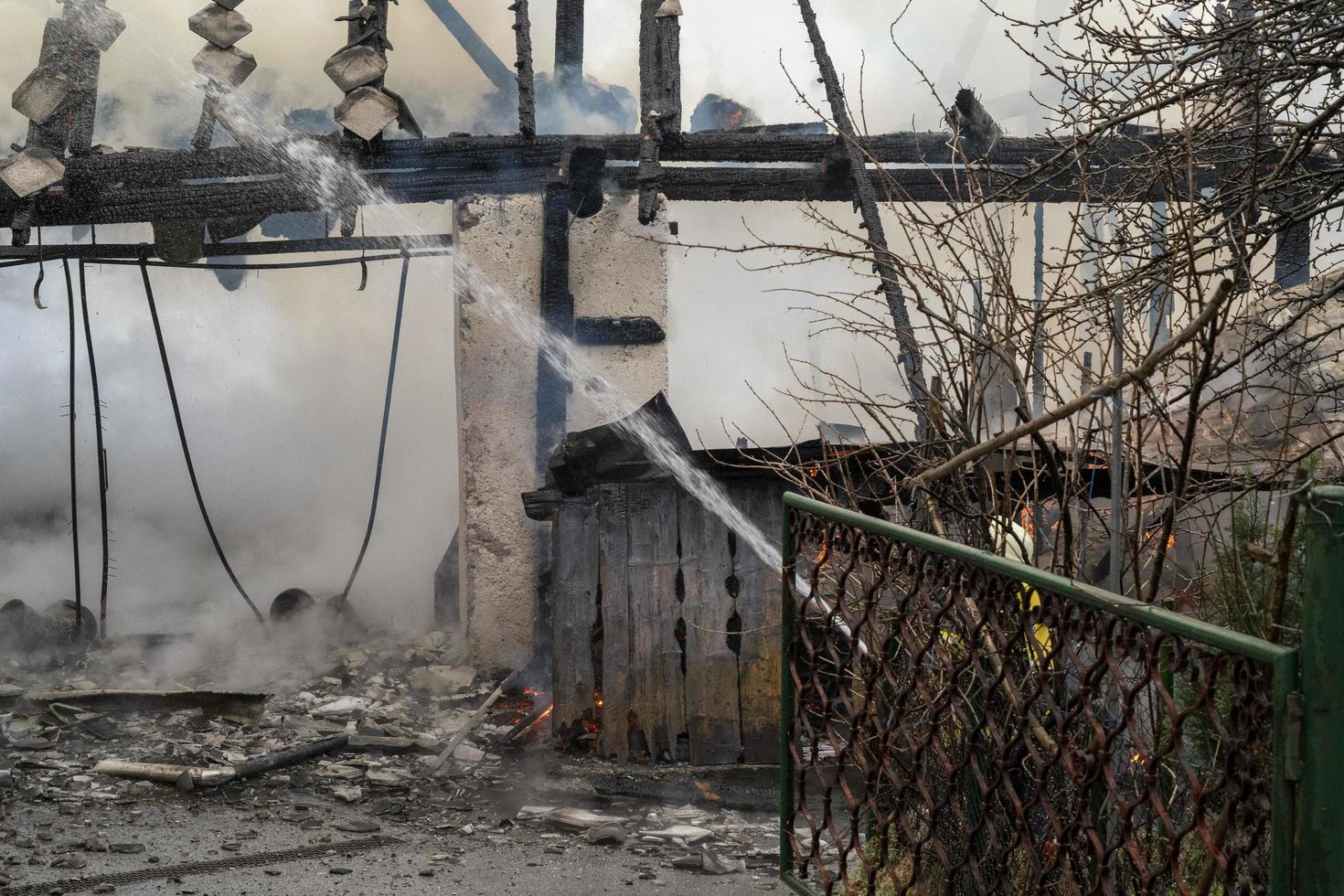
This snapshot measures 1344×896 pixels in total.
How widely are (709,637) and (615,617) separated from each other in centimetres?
56

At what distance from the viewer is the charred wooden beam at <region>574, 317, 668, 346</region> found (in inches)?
351

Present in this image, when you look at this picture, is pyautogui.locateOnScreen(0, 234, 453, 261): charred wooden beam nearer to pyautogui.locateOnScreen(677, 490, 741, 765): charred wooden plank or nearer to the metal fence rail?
pyautogui.locateOnScreen(677, 490, 741, 765): charred wooden plank

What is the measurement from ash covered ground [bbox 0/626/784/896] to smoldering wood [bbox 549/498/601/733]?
12.5 inches

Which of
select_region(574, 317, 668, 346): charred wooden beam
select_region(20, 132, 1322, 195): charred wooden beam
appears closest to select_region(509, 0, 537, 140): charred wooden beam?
select_region(20, 132, 1322, 195): charred wooden beam

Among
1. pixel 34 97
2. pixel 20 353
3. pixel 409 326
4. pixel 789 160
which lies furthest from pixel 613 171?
pixel 20 353

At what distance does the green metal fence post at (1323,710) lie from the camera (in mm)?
1565

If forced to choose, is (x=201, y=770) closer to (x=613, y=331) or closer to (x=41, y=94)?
(x=613, y=331)

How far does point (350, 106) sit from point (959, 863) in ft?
23.3

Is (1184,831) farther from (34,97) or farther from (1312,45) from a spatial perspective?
(34,97)

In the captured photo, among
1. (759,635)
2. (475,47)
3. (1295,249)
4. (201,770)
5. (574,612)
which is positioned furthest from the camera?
(475,47)

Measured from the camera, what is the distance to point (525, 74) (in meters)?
8.62

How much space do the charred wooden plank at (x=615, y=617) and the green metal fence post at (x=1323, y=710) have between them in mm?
5589

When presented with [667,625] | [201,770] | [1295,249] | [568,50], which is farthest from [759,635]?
[568,50]

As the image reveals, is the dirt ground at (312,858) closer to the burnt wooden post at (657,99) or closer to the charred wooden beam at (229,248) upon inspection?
the charred wooden beam at (229,248)
